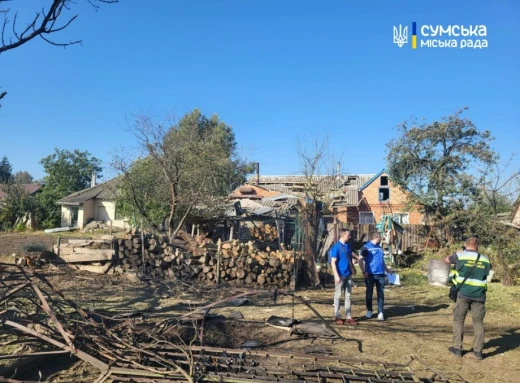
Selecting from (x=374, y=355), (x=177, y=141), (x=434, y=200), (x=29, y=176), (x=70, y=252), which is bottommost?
(x=374, y=355)

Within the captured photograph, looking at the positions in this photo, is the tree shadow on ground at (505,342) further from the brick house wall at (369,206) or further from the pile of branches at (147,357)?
the brick house wall at (369,206)

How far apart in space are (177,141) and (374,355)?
11.7 meters

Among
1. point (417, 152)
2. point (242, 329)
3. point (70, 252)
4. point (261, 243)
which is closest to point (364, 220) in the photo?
point (417, 152)

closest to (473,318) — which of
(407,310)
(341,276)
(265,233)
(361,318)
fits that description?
(341,276)

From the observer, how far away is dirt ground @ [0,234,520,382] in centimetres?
580

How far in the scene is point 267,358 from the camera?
5016 mm

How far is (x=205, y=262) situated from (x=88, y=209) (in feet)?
90.7

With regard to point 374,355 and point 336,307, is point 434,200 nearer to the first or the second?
point 336,307

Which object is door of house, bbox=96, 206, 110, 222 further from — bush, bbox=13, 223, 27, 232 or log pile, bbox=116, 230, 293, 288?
log pile, bbox=116, 230, 293, 288

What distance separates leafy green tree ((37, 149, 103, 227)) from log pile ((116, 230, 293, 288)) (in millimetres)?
27302

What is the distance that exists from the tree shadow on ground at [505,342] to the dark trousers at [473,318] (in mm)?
508

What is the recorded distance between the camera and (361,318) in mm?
7984

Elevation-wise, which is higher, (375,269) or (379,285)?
(375,269)

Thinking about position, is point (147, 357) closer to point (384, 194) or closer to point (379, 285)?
point (379, 285)
